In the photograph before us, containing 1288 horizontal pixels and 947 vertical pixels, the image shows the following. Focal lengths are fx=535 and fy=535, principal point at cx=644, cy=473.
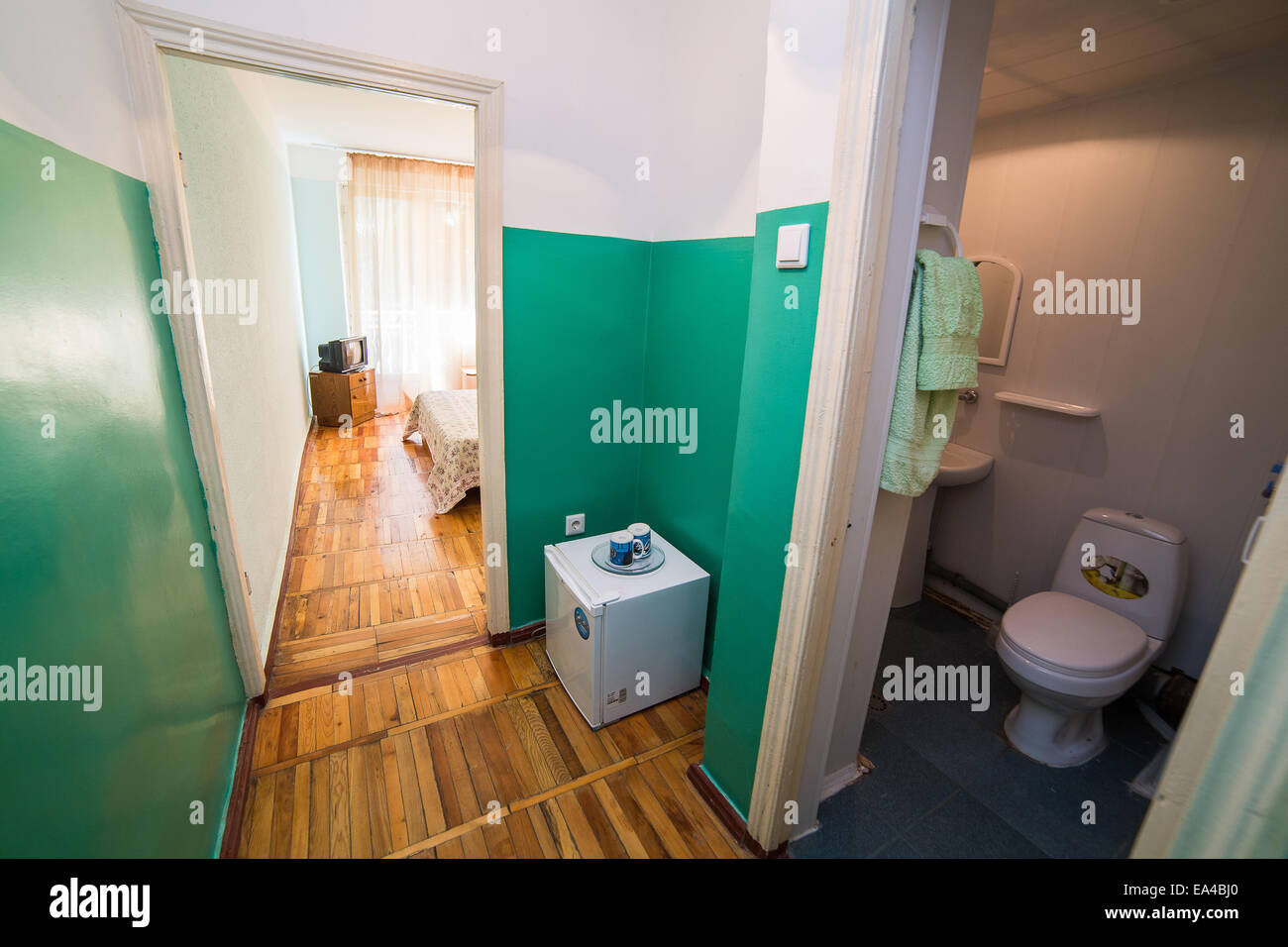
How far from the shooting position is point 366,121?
4.50m

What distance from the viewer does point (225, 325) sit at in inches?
92.5

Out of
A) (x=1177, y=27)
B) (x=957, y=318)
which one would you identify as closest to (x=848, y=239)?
(x=957, y=318)

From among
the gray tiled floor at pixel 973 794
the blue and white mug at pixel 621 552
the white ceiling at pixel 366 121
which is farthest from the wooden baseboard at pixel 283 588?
the white ceiling at pixel 366 121

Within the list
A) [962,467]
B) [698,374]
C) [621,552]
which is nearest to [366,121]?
[698,374]

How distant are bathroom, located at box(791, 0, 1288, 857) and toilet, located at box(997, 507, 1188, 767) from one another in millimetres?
16

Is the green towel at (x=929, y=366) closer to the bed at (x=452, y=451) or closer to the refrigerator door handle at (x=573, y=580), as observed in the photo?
the refrigerator door handle at (x=573, y=580)

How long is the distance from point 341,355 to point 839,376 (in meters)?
5.61

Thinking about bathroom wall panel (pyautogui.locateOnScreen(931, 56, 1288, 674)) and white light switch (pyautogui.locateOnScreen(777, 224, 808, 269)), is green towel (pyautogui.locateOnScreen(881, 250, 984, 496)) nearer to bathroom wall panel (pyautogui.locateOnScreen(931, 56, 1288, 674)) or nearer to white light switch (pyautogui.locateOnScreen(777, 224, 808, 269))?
white light switch (pyautogui.locateOnScreen(777, 224, 808, 269))

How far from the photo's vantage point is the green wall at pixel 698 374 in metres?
1.95

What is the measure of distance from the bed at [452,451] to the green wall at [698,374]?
1.53 meters

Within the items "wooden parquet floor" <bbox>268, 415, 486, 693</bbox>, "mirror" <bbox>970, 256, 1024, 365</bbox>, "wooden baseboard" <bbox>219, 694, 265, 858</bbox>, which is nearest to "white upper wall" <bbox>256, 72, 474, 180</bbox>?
"wooden parquet floor" <bbox>268, 415, 486, 693</bbox>

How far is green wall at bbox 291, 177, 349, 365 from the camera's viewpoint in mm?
5711

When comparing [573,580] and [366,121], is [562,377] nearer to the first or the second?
[573,580]
